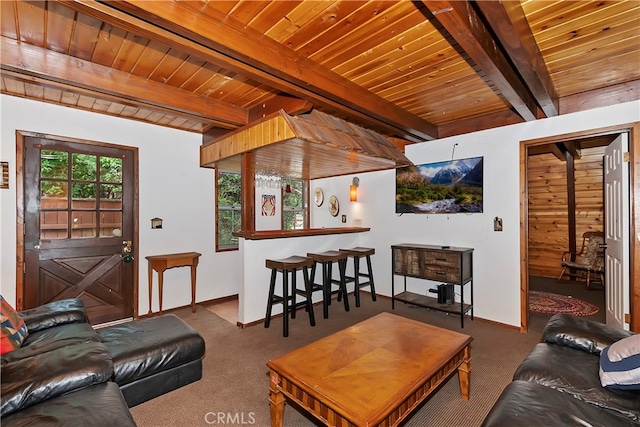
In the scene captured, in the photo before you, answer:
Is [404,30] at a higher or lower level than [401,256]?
higher

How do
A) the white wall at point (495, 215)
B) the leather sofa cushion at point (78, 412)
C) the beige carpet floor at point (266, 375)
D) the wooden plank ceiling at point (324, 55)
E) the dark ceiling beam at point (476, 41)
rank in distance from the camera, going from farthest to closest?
the white wall at point (495, 215)
the beige carpet floor at point (266, 375)
the wooden plank ceiling at point (324, 55)
the dark ceiling beam at point (476, 41)
the leather sofa cushion at point (78, 412)

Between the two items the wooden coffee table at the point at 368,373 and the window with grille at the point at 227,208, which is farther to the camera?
the window with grille at the point at 227,208

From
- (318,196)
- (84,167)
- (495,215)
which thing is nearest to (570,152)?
(495,215)

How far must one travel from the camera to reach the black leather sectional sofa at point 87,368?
136 centimetres

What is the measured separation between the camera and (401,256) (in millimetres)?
4172

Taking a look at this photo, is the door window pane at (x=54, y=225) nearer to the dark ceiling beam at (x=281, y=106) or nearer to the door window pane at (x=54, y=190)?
the door window pane at (x=54, y=190)

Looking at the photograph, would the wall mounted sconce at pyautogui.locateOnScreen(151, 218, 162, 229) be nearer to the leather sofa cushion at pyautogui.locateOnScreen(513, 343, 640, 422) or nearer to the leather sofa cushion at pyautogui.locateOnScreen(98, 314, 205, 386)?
the leather sofa cushion at pyautogui.locateOnScreen(98, 314, 205, 386)

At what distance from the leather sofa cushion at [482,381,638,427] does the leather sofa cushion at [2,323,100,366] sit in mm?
2396

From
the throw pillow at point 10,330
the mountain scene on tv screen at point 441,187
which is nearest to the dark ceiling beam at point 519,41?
the mountain scene on tv screen at point 441,187

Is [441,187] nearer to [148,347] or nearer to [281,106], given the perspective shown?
[281,106]

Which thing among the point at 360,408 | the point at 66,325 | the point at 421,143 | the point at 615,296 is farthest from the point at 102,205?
the point at 615,296

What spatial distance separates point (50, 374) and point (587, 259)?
729 cm

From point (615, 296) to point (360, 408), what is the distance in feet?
11.1

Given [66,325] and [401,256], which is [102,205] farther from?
[401,256]
